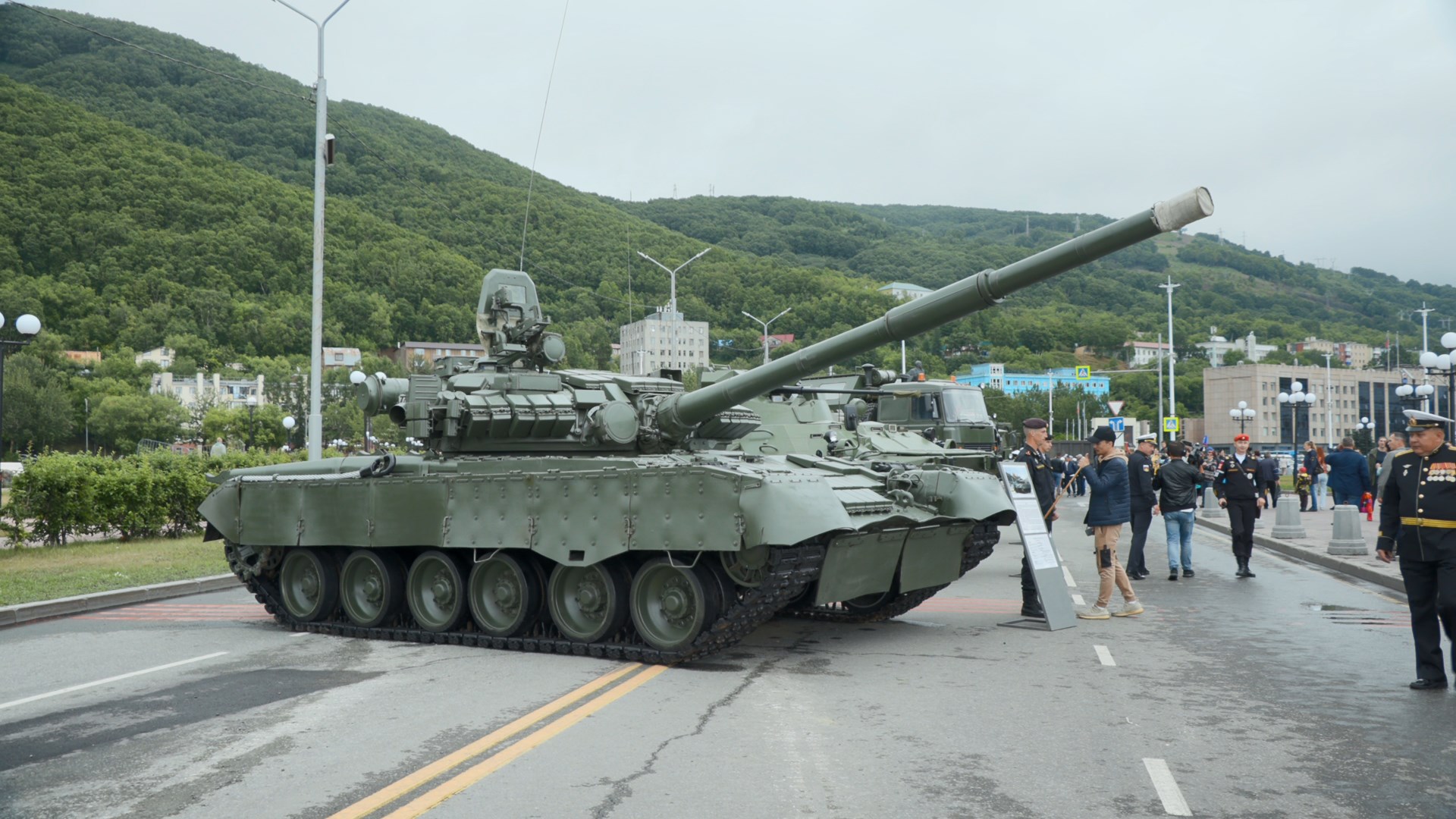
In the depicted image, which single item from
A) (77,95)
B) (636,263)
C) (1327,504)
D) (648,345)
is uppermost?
(77,95)

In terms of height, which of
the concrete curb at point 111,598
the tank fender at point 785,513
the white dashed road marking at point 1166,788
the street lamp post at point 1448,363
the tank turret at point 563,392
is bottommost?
the concrete curb at point 111,598

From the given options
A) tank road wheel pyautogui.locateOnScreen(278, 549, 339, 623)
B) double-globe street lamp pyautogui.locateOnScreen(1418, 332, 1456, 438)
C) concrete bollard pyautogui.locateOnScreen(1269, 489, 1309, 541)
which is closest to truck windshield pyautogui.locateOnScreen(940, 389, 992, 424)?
concrete bollard pyautogui.locateOnScreen(1269, 489, 1309, 541)

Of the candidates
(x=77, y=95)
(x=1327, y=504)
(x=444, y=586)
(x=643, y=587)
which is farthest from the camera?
(x=77, y=95)

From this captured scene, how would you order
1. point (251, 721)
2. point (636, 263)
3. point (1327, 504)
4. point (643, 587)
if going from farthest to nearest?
point (1327, 504), point (636, 263), point (643, 587), point (251, 721)

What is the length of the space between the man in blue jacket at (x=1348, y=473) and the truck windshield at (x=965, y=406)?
7054 mm

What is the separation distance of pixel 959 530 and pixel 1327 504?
2761 cm

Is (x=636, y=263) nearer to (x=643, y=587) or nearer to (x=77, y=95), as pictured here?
(x=643, y=587)

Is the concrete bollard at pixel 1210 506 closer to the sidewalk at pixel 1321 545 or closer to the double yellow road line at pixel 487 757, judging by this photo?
the sidewalk at pixel 1321 545

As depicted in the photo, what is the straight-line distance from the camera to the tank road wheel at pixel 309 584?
12000mm

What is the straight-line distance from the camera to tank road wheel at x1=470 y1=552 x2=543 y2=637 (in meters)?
10.4

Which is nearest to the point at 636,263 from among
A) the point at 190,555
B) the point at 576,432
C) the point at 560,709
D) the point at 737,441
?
the point at 190,555

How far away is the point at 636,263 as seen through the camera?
995 inches

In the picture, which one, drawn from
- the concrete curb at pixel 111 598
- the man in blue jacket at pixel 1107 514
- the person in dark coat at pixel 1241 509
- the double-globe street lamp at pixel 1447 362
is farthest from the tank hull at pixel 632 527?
the double-globe street lamp at pixel 1447 362

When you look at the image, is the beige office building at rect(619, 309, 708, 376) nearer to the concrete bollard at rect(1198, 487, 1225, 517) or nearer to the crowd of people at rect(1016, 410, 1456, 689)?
the crowd of people at rect(1016, 410, 1456, 689)
